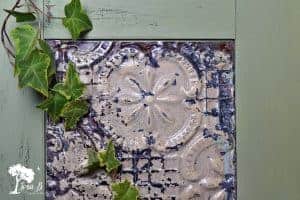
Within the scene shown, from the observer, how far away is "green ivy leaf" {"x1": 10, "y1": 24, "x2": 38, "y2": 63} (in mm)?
1182

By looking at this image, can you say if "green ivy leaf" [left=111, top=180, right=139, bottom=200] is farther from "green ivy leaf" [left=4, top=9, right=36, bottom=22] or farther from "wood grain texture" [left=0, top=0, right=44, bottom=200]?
"green ivy leaf" [left=4, top=9, right=36, bottom=22]

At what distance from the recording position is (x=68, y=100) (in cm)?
120

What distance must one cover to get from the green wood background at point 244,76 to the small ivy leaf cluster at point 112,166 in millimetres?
124

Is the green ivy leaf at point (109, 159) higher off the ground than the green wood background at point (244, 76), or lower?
lower

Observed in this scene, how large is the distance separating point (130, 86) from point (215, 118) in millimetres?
222

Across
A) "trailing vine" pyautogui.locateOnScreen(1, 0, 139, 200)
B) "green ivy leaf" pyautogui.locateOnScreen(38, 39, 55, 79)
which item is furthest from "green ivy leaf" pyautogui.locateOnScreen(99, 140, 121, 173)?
"green ivy leaf" pyautogui.locateOnScreen(38, 39, 55, 79)

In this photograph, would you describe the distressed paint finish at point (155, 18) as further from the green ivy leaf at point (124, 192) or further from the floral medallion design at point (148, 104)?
the green ivy leaf at point (124, 192)

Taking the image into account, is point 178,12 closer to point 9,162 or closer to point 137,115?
point 137,115

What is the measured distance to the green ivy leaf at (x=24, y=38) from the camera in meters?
1.18

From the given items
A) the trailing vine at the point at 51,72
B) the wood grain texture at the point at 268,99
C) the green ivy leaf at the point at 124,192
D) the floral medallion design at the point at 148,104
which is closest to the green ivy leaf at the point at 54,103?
the trailing vine at the point at 51,72

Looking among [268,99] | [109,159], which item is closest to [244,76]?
[268,99]

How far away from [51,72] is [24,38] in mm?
101

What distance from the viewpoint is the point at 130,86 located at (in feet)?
4.09

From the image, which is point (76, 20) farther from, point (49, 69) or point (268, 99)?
point (268, 99)
